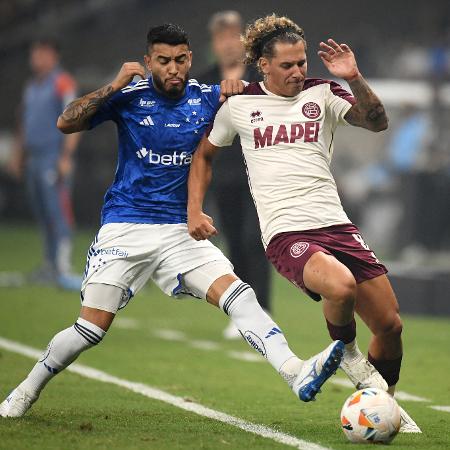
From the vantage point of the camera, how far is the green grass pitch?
7.07m

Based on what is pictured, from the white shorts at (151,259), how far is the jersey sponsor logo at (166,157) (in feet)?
1.20

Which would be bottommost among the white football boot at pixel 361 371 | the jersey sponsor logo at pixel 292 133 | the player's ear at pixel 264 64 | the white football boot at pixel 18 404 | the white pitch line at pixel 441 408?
the white pitch line at pixel 441 408

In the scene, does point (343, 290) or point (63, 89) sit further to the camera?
point (63, 89)

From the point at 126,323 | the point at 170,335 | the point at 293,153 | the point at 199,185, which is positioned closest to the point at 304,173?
the point at 293,153

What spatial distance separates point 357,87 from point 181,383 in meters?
2.92

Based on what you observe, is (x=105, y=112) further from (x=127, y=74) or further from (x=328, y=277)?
(x=328, y=277)

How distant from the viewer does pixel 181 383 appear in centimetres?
934

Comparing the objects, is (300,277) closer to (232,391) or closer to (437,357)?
(232,391)

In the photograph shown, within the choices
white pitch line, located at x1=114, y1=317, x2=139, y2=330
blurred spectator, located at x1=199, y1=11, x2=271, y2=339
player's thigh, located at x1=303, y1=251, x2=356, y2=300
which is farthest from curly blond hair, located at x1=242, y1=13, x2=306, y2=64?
white pitch line, located at x1=114, y1=317, x2=139, y2=330

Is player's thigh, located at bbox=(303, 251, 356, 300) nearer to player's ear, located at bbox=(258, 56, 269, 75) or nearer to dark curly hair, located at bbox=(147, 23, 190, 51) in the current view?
player's ear, located at bbox=(258, 56, 269, 75)

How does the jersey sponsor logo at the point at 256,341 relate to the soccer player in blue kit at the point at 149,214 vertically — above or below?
below

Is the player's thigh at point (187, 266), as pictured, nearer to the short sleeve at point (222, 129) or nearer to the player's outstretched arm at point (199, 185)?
the player's outstretched arm at point (199, 185)

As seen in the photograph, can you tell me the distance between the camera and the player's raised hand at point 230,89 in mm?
7746

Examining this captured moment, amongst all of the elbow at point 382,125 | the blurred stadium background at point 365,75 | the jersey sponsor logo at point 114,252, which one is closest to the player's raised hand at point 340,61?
the elbow at point 382,125
